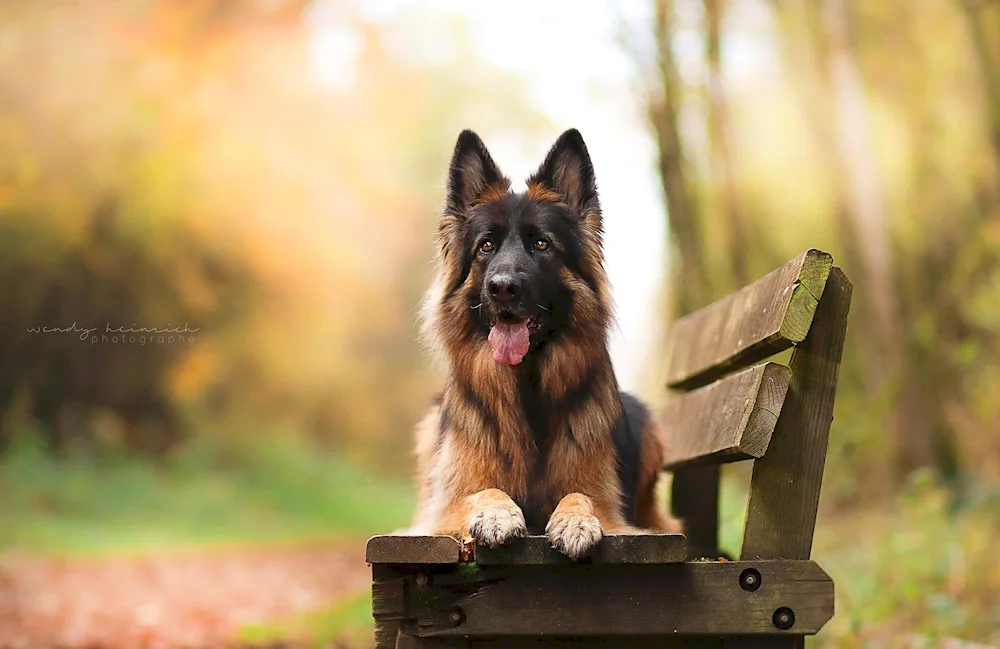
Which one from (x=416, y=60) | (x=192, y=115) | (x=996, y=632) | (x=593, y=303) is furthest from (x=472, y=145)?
(x=416, y=60)

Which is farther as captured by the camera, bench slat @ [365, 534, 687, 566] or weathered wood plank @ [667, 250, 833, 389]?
weathered wood plank @ [667, 250, 833, 389]

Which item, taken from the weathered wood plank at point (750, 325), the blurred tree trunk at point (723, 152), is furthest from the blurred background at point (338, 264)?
the weathered wood plank at point (750, 325)

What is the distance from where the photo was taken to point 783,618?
2.77 meters

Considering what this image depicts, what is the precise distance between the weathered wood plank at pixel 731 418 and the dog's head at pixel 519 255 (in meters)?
0.53

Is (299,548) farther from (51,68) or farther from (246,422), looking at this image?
(51,68)

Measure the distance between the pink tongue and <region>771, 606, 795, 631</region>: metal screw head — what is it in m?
1.13

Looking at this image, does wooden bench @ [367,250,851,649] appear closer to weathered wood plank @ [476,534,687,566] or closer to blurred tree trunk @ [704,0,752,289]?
weathered wood plank @ [476,534,687,566]

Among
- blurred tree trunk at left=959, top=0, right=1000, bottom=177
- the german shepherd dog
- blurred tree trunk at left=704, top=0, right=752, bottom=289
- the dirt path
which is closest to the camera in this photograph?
the german shepherd dog

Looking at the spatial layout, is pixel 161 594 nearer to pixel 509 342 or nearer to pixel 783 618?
pixel 509 342

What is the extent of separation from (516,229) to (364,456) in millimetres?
11022

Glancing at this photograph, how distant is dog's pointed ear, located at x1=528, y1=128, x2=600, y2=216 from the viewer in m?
3.52

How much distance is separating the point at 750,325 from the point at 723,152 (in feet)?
26.4

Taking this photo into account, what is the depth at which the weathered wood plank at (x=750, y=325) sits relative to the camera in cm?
286

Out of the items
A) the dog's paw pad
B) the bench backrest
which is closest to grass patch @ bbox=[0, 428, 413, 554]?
the dog's paw pad
